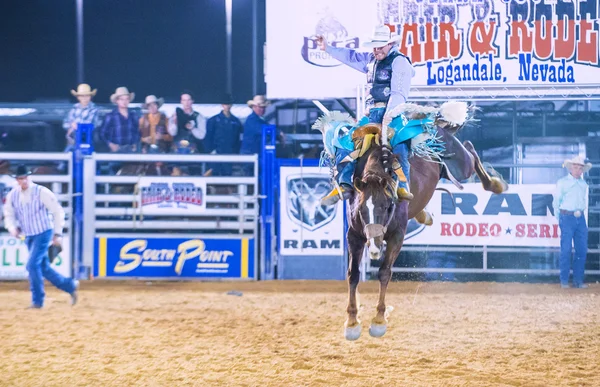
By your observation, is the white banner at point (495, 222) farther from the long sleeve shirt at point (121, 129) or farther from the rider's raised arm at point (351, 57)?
the rider's raised arm at point (351, 57)

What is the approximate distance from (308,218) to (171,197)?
199 cm

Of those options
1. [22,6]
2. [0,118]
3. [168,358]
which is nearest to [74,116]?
[0,118]

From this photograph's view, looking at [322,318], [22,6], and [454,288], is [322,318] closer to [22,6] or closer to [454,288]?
[454,288]

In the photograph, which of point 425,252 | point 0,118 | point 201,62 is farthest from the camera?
point 201,62

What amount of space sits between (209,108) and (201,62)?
10.7 feet

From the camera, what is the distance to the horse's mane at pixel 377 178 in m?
5.57

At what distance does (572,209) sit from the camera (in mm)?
10430

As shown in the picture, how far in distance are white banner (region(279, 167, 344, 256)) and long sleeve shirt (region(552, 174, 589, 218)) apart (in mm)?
2990

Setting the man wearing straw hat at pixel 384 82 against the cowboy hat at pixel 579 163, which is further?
the cowboy hat at pixel 579 163

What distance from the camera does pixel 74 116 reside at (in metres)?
11.6

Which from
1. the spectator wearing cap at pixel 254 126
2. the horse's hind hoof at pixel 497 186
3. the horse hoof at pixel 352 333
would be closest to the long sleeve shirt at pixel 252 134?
the spectator wearing cap at pixel 254 126

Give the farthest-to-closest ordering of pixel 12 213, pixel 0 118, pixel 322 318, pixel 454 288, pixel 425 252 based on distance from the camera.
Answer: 1. pixel 0 118
2. pixel 425 252
3. pixel 454 288
4. pixel 12 213
5. pixel 322 318

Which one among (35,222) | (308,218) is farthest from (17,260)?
(308,218)

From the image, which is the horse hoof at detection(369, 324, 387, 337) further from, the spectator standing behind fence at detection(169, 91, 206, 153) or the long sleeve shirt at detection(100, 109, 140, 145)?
the long sleeve shirt at detection(100, 109, 140, 145)
